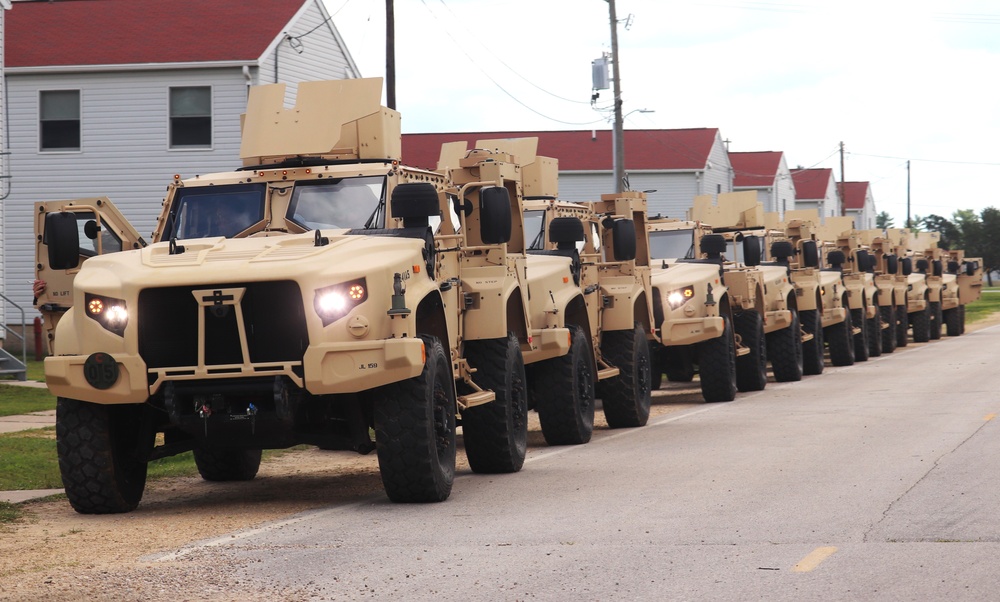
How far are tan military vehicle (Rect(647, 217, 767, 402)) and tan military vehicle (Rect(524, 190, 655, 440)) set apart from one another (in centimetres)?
139

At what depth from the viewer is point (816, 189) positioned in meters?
84.1

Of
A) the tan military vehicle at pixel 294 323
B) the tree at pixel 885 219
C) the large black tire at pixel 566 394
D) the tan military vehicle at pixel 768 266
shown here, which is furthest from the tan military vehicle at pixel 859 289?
the tree at pixel 885 219

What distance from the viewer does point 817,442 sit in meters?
14.1

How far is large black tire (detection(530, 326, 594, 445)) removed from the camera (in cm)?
1438

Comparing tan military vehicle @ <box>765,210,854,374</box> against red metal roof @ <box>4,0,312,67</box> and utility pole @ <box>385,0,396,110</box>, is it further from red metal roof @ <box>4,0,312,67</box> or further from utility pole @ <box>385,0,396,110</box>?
red metal roof @ <box>4,0,312,67</box>

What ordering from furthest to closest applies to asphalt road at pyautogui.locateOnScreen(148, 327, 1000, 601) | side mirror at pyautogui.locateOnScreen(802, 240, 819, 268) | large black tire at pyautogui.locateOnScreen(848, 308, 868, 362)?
large black tire at pyautogui.locateOnScreen(848, 308, 868, 362) → side mirror at pyautogui.locateOnScreen(802, 240, 819, 268) → asphalt road at pyautogui.locateOnScreen(148, 327, 1000, 601)

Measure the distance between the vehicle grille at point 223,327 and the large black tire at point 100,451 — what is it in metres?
0.72

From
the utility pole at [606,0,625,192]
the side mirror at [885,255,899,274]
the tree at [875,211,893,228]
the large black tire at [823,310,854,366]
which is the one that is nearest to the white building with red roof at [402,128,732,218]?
the utility pole at [606,0,625,192]

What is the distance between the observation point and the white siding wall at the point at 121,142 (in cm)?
3206

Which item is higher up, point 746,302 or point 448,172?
point 448,172

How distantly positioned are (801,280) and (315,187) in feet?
51.4

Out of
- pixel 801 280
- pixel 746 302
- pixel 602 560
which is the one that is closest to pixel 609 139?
pixel 801 280

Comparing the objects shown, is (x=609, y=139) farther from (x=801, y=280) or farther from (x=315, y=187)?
(x=315, y=187)

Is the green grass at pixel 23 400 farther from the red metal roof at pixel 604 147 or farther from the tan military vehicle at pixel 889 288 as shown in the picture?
the red metal roof at pixel 604 147
